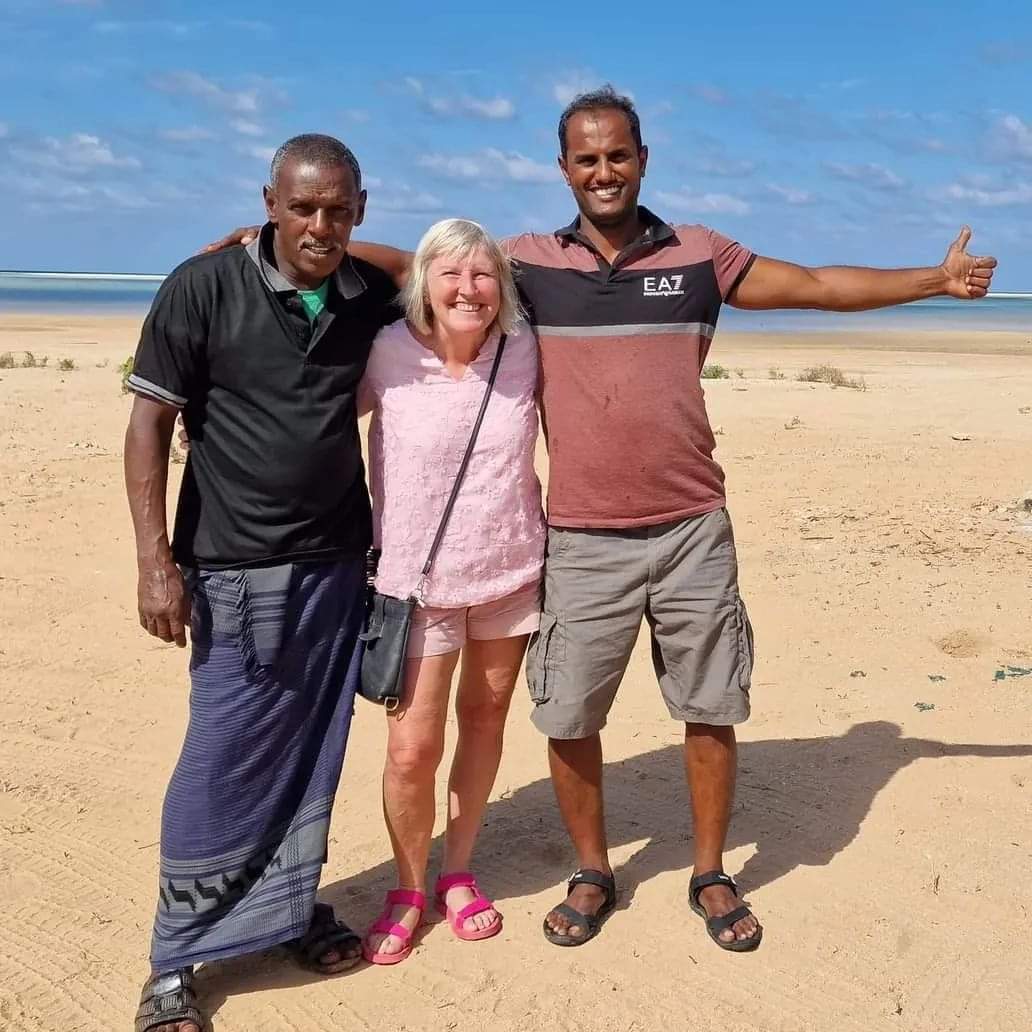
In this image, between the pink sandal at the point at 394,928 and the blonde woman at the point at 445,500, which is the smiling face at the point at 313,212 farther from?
the pink sandal at the point at 394,928

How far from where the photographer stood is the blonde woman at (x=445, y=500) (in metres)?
3.29

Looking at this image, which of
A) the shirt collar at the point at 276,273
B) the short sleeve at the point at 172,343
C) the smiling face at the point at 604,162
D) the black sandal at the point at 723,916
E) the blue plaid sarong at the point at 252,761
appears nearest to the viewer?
the short sleeve at the point at 172,343

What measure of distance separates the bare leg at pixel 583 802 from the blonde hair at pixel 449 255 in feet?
4.41

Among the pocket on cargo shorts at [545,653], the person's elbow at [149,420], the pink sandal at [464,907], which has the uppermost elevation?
the person's elbow at [149,420]

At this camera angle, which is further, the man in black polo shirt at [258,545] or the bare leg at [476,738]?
the bare leg at [476,738]

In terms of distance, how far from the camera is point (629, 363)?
135 inches

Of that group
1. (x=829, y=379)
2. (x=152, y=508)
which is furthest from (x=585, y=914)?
(x=829, y=379)

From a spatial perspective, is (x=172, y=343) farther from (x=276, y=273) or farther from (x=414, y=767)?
(x=414, y=767)

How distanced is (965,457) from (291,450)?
8655 mm

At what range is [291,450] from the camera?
3115 millimetres

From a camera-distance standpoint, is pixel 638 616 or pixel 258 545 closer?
pixel 258 545

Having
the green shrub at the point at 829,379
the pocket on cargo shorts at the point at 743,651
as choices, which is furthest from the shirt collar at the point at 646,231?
the green shrub at the point at 829,379

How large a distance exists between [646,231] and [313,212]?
101cm

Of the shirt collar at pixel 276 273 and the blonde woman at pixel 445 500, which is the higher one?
the shirt collar at pixel 276 273
